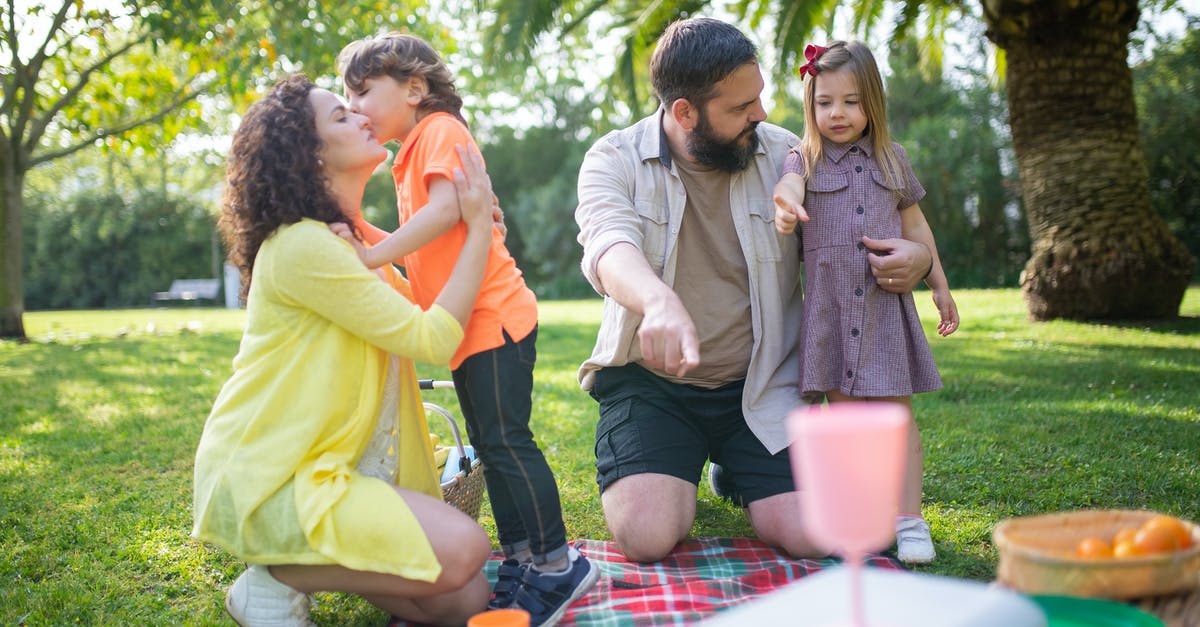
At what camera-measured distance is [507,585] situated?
8.59ft

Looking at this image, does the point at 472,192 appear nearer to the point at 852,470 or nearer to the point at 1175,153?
the point at 852,470

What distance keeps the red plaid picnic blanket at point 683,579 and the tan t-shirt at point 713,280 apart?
63 cm

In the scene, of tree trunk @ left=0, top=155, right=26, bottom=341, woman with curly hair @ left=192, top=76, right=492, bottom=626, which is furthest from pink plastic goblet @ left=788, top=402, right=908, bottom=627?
tree trunk @ left=0, top=155, right=26, bottom=341

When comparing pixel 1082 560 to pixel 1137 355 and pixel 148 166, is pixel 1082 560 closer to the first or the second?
pixel 1137 355

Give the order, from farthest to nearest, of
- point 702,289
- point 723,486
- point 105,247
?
point 105,247 → point 723,486 → point 702,289

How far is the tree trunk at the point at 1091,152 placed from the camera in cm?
766

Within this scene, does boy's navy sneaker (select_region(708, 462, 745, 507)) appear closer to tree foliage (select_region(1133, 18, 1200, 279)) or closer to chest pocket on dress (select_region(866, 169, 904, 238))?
chest pocket on dress (select_region(866, 169, 904, 238))

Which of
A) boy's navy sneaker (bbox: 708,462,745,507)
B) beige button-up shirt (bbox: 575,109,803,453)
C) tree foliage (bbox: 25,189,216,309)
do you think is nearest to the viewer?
beige button-up shirt (bbox: 575,109,803,453)

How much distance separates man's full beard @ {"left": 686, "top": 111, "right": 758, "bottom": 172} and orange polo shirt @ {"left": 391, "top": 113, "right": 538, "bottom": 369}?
35.5 inches

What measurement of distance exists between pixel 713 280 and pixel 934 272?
79cm

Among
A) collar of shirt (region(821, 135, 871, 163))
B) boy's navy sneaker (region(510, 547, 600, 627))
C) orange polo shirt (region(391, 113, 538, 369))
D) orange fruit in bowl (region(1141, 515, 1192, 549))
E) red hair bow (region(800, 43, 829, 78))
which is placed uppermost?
red hair bow (region(800, 43, 829, 78))

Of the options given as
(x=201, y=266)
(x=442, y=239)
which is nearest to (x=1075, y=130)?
(x=442, y=239)

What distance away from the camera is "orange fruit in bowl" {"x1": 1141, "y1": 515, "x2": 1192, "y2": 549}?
1.59 metres

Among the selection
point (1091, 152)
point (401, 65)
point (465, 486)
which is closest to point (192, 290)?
point (1091, 152)
